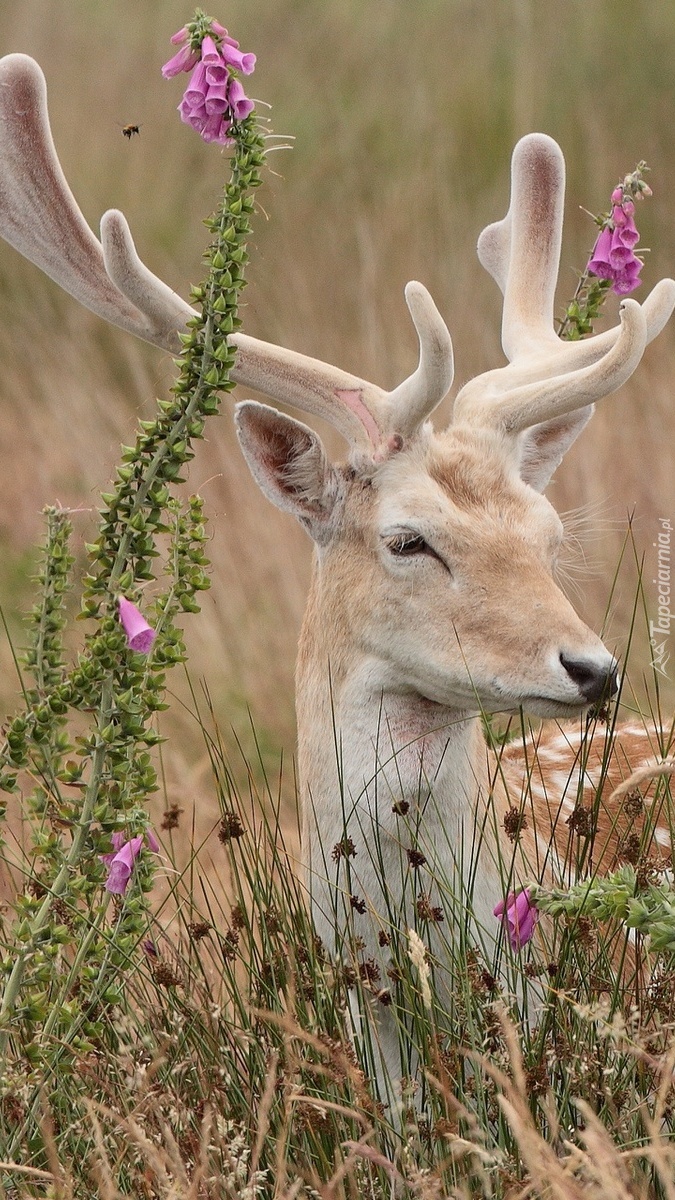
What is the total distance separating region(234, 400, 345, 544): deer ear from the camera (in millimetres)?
3500

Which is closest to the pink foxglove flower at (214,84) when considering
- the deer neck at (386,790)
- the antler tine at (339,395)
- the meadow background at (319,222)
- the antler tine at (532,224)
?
the antler tine at (339,395)

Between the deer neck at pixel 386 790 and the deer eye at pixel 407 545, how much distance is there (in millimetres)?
205

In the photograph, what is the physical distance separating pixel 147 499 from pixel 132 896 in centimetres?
68

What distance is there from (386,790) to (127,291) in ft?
3.76

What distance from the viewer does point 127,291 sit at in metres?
3.27

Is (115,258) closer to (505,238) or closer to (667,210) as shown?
(505,238)

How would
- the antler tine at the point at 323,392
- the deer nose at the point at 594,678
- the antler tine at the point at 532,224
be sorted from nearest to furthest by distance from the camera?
the deer nose at the point at 594,678, the antler tine at the point at 323,392, the antler tine at the point at 532,224

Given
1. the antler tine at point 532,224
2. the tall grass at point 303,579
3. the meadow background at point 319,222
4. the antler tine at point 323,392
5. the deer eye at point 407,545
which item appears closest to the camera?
the tall grass at point 303,579

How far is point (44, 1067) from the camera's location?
2.76 meters

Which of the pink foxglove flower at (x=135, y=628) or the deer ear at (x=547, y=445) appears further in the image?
the deer ear at (x=547, y=445)

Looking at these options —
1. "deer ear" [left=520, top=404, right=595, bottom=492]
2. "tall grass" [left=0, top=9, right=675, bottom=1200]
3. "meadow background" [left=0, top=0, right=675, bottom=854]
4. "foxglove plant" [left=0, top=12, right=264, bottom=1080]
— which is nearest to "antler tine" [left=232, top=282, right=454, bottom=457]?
"tall grass" [left=0, top=9, right=675, bottom=1200]

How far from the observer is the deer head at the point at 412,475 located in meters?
3.10

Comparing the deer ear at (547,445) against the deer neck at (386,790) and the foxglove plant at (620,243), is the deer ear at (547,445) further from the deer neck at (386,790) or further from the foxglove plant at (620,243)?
the deer neck at (386,790)

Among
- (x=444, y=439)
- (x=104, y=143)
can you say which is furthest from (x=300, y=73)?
(x=444, y=439)
